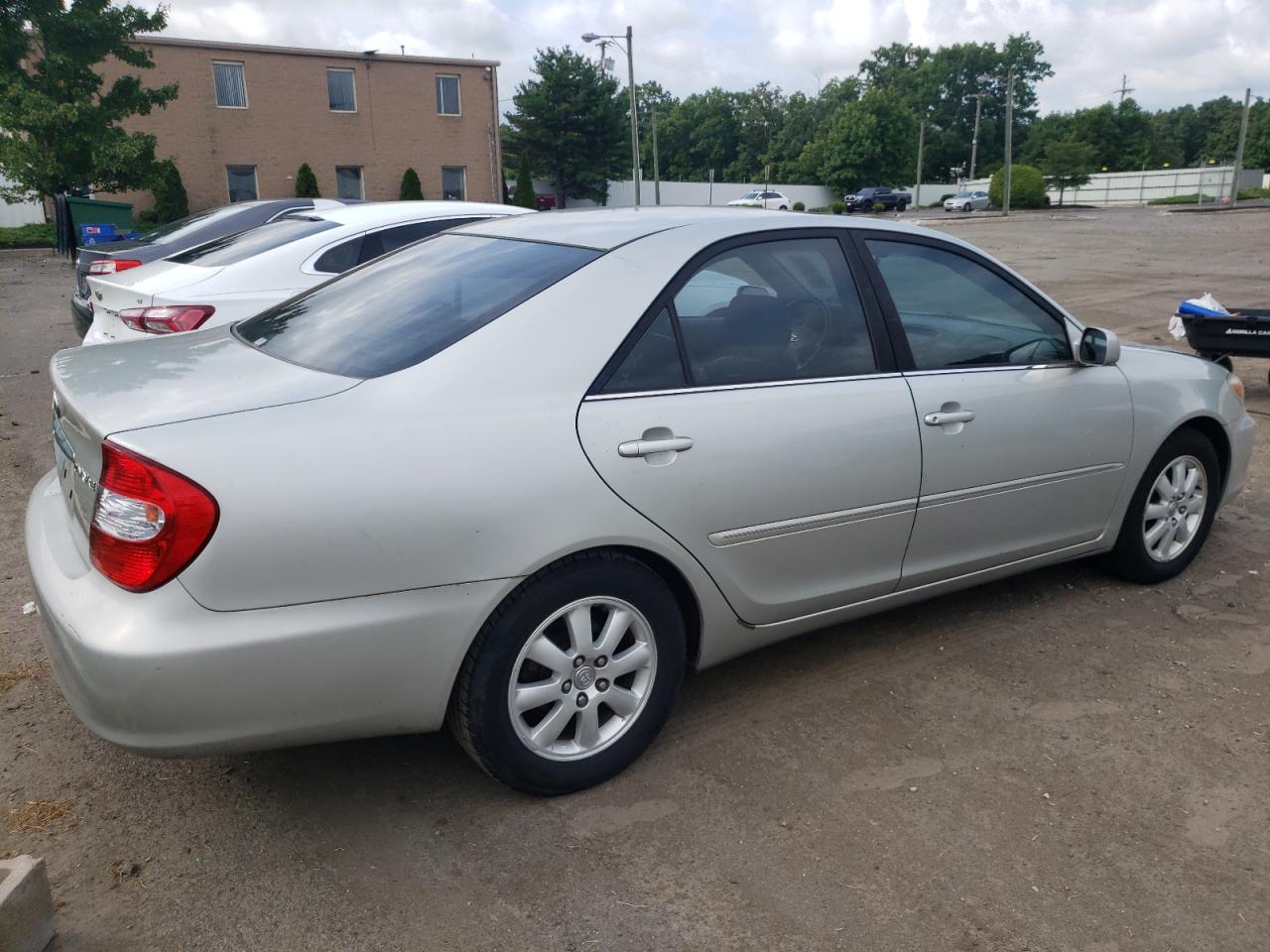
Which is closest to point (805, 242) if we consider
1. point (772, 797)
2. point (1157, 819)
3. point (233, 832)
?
point (772, 797)

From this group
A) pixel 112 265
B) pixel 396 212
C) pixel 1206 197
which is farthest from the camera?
pixel 1206 197

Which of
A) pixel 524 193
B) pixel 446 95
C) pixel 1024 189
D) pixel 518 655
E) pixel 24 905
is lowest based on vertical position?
pixel 24 905

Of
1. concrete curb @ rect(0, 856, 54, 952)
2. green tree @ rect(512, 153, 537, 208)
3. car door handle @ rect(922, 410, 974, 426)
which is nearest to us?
concrete curb @ rect(0, 856, 54, 952)

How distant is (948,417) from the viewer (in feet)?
11.8

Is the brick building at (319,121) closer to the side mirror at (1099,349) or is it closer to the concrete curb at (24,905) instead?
the side mirror at (1099,349)

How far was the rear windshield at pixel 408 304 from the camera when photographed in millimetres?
2947

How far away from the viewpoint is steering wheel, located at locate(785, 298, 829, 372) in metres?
3.40

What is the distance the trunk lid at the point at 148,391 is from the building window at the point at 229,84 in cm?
3803

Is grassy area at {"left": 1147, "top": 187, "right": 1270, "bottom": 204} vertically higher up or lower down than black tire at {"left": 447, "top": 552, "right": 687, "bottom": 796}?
higher up

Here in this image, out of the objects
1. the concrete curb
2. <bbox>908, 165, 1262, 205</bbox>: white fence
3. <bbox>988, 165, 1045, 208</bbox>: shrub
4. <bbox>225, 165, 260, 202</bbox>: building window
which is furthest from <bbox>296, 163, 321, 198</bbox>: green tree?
<bbox>908, 165, 1262, 205</bbox>: white fence

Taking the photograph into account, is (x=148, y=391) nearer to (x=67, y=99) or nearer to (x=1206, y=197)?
(x=67, y=99)

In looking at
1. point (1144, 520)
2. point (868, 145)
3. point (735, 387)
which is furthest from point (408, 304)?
point (868, 145)

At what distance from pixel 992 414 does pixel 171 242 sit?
23.9 ft

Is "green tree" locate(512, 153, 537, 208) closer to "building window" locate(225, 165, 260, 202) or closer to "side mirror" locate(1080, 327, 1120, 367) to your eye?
"building window" locate(225, 165, 260, 202)
